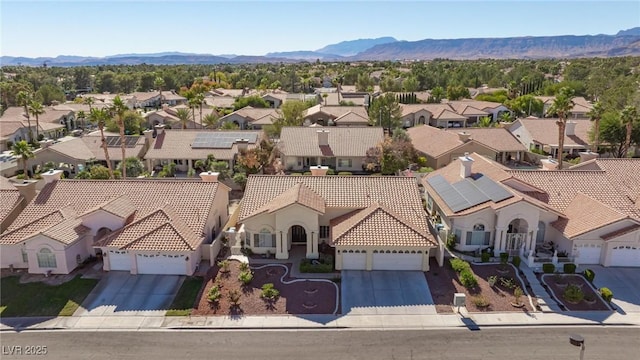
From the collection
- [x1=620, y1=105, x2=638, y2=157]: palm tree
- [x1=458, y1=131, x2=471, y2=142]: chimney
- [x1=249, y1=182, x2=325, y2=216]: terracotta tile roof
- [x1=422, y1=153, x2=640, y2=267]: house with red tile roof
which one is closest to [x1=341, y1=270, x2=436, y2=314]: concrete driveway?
[x1=249, y1=182, x2=325, y2=216]: terracotta tile roof

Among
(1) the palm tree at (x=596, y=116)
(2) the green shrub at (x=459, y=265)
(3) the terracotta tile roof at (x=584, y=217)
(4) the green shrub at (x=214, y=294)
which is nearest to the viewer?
(4) the green shrub at (x=214, y=294)

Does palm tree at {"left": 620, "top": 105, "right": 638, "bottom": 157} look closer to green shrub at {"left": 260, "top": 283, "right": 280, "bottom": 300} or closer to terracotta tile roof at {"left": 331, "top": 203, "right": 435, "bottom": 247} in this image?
terracotta tile roof at {"left": 331, "top": 203, "right": 435, "bottom": 247}

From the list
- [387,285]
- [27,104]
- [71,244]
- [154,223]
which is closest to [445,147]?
[387,285]

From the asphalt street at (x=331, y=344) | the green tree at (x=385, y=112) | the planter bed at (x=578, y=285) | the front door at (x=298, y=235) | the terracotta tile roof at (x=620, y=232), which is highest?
the green tree at (x=385, y=112)

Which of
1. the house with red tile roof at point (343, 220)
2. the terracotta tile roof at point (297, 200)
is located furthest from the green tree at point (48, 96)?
the terracotta tile roof at point (297, 200)

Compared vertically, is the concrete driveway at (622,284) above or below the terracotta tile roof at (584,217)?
below

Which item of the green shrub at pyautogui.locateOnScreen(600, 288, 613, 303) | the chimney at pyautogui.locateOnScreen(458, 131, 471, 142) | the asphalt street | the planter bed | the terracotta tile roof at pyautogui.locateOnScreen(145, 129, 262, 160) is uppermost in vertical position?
the chimney at pyautogui.locateOnScreen(458, 131, 471, 142)

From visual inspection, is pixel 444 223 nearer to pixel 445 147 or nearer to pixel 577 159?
pixel 445 147

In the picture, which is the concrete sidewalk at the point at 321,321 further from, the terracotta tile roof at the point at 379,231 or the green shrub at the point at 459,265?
the terracotta tile roof at the point at 379,231
